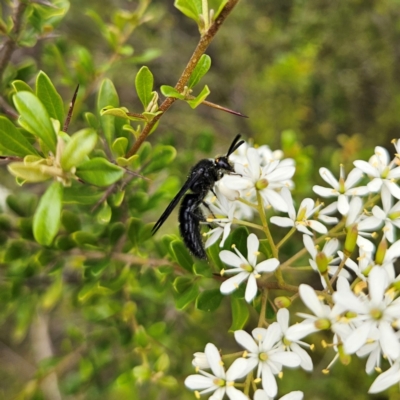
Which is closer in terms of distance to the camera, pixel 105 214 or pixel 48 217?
pixel 48 217

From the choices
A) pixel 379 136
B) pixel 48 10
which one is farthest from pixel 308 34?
pixel 48 10

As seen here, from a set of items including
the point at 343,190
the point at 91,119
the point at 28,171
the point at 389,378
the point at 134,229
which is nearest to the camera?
the point at 28,171

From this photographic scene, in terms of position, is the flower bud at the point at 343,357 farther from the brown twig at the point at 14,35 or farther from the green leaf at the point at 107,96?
the brown twig at the point at 14,35

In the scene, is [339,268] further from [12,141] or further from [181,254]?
[12,141]

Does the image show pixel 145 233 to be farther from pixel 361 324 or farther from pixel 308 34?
pixel 308 34

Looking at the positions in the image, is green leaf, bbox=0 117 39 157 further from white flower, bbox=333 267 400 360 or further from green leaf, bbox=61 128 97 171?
white flower, bbox=333 267 400 360

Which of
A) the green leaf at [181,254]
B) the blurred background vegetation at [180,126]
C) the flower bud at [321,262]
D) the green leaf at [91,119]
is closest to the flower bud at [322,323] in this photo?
the flower bud at [321,262]

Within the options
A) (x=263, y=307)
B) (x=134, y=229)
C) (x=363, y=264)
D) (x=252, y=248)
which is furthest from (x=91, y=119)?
(x=363, y=264)

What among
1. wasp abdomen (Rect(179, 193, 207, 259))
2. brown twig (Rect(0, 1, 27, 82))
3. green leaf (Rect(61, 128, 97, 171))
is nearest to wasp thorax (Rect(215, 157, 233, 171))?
wasp abdomen (Rect(179, 193, 207, 259))
